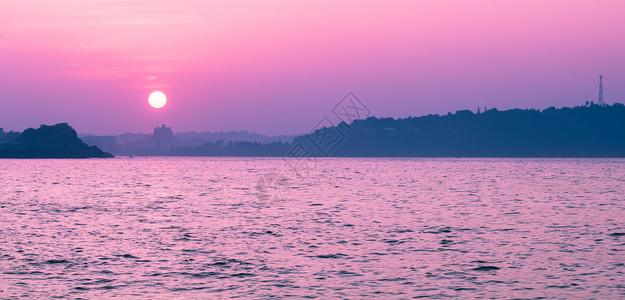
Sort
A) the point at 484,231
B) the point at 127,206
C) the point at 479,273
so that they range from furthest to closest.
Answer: the point at 127,206 < the point at 484,231 < the point at 479,273

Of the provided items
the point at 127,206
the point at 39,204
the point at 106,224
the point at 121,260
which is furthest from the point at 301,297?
the point at 39,204

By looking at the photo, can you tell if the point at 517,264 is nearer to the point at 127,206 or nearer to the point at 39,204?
the point at 127,206

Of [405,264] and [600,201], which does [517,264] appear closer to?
[405,264]

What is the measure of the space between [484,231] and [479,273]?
700 inches

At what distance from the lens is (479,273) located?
31469 mm

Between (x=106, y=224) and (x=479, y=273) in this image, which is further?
(x=106, y=224)

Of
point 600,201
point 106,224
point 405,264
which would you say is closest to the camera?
point 405,264

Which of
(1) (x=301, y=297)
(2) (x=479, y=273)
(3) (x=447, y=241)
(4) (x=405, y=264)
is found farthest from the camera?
(3) (x=447, y=241)

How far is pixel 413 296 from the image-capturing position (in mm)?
26688

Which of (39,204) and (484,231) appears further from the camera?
(39,204)

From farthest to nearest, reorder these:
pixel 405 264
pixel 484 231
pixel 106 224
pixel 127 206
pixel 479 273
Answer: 1. pixel 127 206
2. pixel 106 224
3. pixel 484 231
4. pixel 405 264
5. pixel 479 273

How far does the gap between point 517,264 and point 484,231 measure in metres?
15.0

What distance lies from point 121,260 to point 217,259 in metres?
4.69

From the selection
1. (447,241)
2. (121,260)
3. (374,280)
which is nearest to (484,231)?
(447,241)
